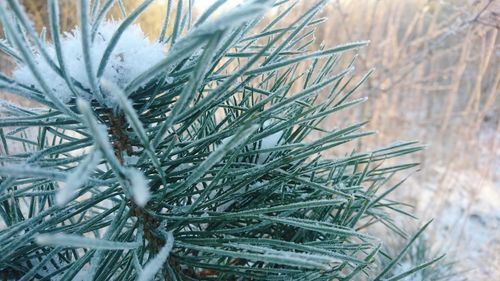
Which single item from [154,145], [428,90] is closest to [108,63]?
[154,145]

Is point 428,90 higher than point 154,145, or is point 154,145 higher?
point 428,90

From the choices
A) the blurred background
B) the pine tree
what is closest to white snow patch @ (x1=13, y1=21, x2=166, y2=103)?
the pine tree

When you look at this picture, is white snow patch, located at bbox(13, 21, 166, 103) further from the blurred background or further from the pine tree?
the blurred background

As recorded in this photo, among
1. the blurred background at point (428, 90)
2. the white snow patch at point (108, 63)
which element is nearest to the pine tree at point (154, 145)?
the white snow patch at point (108, 63)

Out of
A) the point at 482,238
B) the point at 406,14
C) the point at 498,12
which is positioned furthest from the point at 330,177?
the point at 406,14

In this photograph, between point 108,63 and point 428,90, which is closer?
point 108,63

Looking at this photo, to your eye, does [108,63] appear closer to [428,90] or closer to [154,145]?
[154,145]

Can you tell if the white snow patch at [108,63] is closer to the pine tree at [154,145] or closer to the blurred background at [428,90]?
the pine tree at [154,145]

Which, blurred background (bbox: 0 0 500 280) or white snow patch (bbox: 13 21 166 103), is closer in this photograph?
white snow patch (bbox: 13 21 166 103)
